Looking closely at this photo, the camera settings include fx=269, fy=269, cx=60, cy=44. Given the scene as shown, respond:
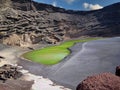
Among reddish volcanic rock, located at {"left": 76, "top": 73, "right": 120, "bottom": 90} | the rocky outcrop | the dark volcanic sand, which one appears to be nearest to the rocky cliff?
the dark volcanic sand

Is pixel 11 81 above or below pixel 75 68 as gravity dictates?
above

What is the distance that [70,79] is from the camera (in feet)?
96.3

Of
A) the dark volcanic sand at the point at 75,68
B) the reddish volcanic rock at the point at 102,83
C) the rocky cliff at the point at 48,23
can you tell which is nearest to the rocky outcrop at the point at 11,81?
the dark volcanic sand at the point at 75,68

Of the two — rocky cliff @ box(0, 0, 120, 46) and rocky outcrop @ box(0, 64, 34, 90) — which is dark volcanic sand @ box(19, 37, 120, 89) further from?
rocky cliff @ box(0, 0, 120, 46)

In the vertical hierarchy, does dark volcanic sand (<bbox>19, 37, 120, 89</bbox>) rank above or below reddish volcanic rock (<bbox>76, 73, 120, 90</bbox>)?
below

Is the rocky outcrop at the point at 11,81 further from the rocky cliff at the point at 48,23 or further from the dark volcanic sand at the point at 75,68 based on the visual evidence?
the rocky cliff at the point at 48,23

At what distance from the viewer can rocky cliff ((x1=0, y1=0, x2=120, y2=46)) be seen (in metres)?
75.1

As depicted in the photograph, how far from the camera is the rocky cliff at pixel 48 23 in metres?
75.1

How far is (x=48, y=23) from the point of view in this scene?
9219cm

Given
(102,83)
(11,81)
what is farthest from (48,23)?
(102,83)

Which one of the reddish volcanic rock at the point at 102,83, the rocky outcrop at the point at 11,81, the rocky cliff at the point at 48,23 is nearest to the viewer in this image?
the reddish volcanic rock at the point at 102,83

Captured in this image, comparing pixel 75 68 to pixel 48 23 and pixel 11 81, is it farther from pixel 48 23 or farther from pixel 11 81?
pixel 48 23

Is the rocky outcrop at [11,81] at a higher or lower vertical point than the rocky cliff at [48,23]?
lower

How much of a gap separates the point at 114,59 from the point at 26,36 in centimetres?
4439
